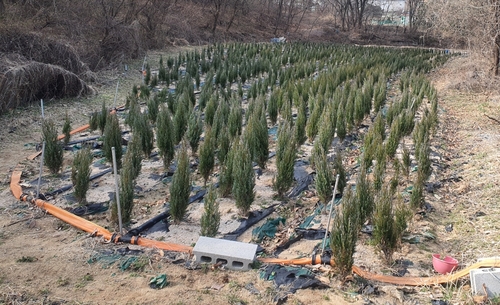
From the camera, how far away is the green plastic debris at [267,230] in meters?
4.14

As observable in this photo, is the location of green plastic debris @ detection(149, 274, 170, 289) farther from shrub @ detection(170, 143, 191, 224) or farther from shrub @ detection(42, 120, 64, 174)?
shrub @ detection(42, 120, 64, 174)

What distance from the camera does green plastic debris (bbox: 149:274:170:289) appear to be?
315 centimetres

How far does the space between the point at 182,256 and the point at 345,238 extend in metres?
1.39

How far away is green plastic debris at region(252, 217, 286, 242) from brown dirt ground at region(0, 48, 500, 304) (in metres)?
0.09

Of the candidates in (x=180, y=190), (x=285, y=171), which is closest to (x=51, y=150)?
(x=180, y=190)

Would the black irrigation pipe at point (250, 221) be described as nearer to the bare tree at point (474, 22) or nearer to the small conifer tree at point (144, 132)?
the small conifer tree at point (144, 132)

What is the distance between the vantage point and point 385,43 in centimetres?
3616

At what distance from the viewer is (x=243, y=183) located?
14.5 feet

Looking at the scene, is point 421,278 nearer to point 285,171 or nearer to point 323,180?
point 323,180

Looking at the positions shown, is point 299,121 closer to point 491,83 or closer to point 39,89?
point 39,89

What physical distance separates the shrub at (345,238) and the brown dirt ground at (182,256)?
160mm

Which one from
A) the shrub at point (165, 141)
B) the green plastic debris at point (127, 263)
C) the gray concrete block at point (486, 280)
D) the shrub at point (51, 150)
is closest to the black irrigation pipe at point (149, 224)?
the green plastic debris at point (127, 263)

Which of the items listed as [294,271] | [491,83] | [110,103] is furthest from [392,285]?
[491,83]

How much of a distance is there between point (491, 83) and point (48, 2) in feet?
43.9
